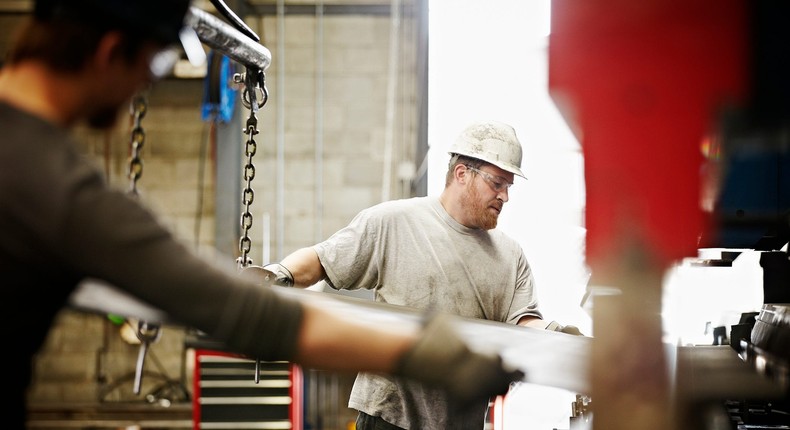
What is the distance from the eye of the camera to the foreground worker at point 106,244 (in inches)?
39.6

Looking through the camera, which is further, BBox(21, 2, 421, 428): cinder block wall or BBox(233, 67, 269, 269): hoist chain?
BBox(21, 2, 421, 428): cinder block wall

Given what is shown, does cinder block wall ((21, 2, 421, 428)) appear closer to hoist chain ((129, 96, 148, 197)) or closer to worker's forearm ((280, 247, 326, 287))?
worker's forearm ((280, 247, 326, 287))

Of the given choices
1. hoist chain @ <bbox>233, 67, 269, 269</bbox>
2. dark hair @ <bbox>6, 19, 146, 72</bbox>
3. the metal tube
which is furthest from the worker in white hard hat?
dark hair @ <bbox>6, 19, 146, 72</bbox>

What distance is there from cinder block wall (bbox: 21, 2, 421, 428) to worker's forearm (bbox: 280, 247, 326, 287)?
13.9ft

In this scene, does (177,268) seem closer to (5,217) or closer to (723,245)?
(5,217)

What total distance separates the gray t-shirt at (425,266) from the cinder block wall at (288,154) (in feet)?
13.5

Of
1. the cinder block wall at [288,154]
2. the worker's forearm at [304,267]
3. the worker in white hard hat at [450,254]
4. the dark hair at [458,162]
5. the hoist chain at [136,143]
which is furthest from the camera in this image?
the cinder block wall at [288,154]

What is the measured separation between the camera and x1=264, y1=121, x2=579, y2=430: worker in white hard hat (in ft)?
9.66

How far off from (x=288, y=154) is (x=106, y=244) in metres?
6.36

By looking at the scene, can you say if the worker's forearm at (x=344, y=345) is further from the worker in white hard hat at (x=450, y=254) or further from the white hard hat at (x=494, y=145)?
the white hard hat at (x=494, y=145)

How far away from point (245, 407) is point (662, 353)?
5.23 meters

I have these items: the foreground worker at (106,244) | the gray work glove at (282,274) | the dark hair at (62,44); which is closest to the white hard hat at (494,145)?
the gray work glove at (282,274)

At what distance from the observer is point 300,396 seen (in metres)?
5.77

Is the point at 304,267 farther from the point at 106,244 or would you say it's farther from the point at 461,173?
the point at 106,244
